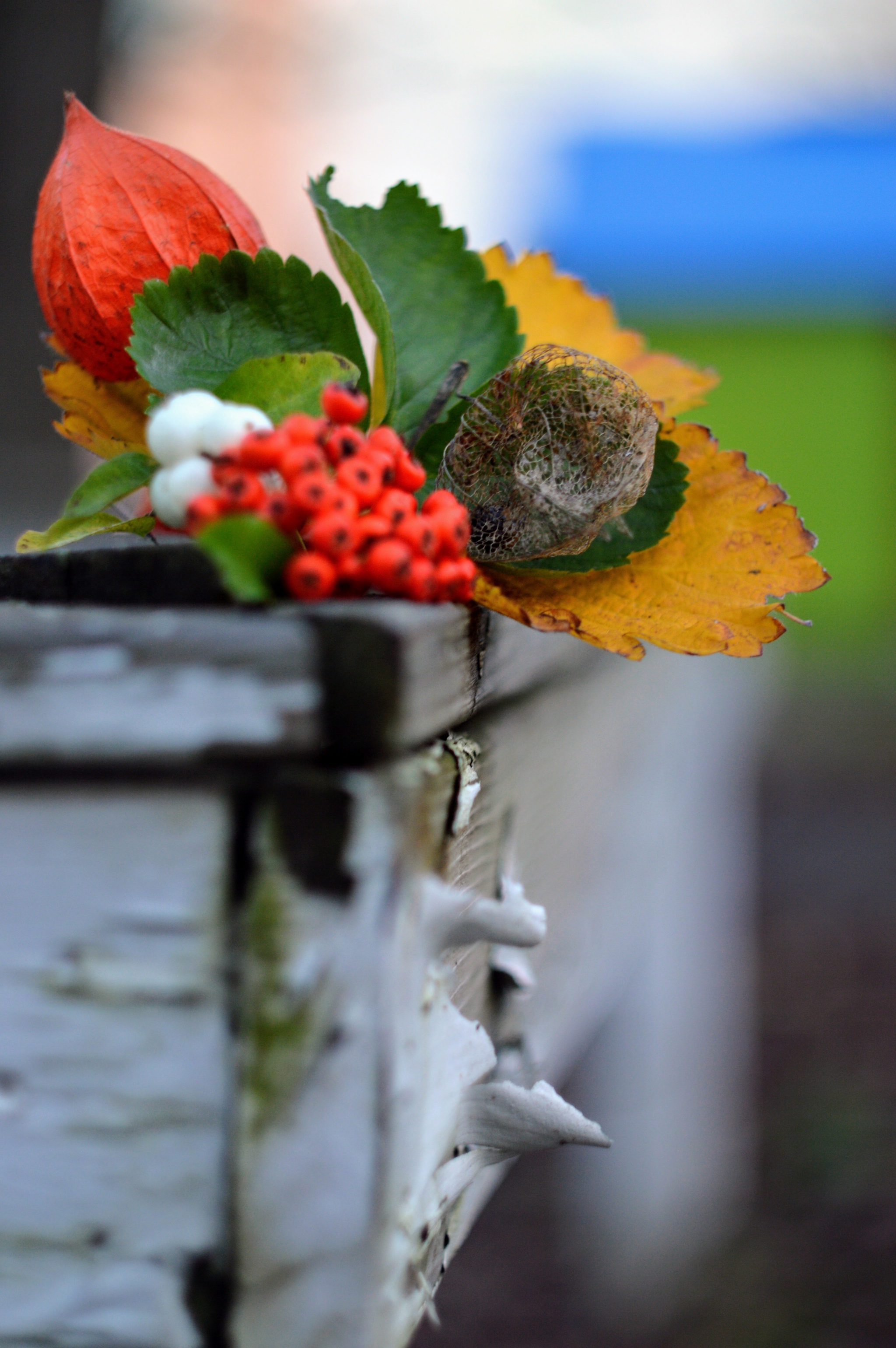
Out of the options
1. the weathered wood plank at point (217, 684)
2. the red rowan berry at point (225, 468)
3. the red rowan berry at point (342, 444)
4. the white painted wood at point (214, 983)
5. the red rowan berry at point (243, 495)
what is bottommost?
the white painted wood at point (214, 983)

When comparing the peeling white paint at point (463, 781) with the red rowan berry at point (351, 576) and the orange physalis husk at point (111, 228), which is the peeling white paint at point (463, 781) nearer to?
the red rowan berry at point (351, 576)

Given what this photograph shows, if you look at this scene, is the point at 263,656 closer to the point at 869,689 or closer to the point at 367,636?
the point at 367,636

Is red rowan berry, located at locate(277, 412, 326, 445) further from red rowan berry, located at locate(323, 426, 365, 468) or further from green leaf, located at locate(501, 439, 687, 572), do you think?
green leaf, located at locate(501, 439, 687, 572)

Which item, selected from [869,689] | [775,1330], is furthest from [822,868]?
[775,1330]

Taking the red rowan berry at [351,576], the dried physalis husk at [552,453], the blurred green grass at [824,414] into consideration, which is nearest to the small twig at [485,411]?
the dried physalis husk at [552,453]

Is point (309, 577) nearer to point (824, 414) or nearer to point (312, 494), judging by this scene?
point (312, 494)

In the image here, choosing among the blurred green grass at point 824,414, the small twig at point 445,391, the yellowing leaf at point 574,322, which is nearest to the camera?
the small twig at point 445,391
